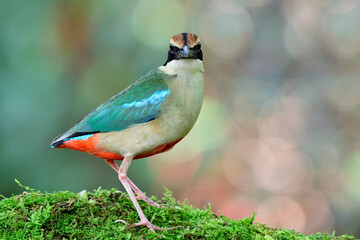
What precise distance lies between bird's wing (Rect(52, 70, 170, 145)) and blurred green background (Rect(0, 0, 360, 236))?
373cm

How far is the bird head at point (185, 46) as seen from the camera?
5.56 meters

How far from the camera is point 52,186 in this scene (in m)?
9.23

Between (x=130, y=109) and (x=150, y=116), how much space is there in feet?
1.04

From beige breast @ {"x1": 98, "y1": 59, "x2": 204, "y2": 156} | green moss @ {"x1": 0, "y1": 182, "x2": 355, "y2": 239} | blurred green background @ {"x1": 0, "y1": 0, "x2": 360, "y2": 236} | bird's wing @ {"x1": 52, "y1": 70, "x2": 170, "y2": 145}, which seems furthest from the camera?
blurred green background @ {"x1": 0, "y1": 0, "x2": 360, "y2": 236}

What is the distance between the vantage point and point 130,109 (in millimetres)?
5648

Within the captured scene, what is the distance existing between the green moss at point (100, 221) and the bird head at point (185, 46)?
5.74ft

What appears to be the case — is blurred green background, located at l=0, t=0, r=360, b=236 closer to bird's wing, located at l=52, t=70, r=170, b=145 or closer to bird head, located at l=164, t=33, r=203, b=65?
bird's wing, located at l=52, t=70, r=170, b=145

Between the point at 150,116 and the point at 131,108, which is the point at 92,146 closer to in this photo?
the point at 131,108

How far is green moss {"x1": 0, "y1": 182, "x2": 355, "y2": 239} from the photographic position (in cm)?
439

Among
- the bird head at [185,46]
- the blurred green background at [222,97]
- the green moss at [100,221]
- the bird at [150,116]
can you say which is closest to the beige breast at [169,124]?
the bird at [150,116]

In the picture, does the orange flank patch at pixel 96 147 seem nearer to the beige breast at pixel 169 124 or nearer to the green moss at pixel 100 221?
the beige breast at pixel 169 124

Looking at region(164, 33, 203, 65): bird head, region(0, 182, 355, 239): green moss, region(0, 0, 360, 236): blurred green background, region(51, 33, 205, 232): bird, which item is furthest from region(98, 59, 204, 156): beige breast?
region(0, 0, 360, 236): blurred green background

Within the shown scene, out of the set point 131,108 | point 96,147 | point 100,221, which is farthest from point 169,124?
point 100,221

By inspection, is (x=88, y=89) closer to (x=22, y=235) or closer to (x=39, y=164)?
(x=39, y=164)
